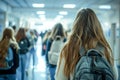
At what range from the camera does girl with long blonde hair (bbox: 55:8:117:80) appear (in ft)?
7.07

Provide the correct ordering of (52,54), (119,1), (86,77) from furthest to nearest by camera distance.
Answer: (119,1) → (52,54) → (86,77)

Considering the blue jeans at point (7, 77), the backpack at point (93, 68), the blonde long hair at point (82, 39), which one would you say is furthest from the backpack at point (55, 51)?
the backpack at point (93, 68)

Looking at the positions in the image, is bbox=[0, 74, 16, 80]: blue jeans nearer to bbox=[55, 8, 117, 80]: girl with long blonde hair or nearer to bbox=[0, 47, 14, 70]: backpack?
bbox=[0, 47, 14, 70]: backpack

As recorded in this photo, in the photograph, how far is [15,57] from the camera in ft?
14.0

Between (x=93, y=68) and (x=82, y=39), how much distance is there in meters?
0.36

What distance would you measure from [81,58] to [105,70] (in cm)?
21

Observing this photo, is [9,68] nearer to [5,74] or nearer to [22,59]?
[5,74]

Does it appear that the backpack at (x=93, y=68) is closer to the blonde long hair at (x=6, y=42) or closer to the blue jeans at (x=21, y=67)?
the blonde long hair at (x=6, y=42)

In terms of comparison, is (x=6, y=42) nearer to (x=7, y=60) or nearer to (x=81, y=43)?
(x=7, y=60)

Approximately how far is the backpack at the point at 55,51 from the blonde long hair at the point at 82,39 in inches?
114

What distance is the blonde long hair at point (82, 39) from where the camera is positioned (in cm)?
215

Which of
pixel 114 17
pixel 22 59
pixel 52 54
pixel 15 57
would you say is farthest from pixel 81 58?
pixel 114 17

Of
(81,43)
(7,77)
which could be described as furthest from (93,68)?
(7,77)

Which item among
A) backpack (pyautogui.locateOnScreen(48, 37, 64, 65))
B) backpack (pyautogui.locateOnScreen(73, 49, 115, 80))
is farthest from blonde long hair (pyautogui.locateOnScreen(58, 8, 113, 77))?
backpack (pyautogui.locateOnScreen(48, 37, 64, 65))
